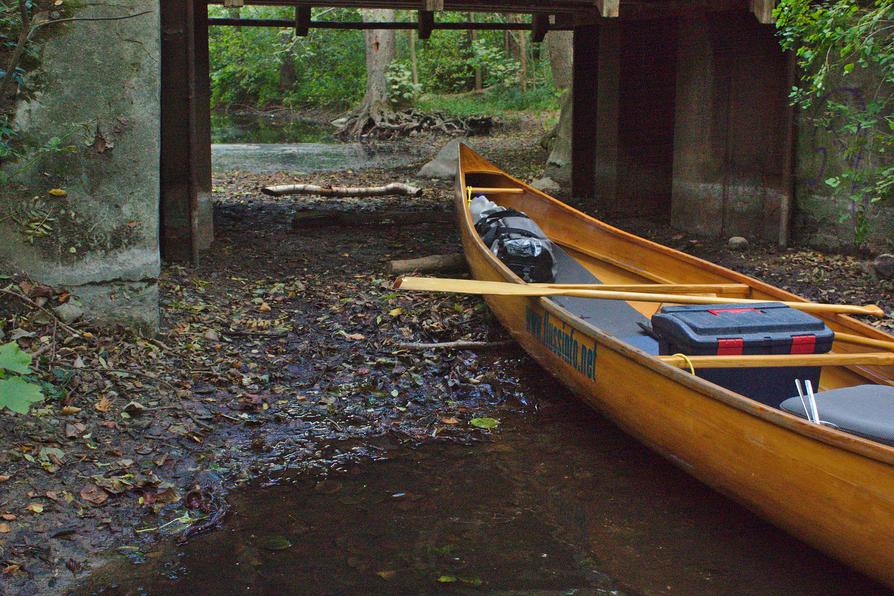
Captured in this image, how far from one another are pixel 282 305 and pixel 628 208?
6318 millimetres

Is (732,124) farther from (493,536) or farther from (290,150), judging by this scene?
(290,150)

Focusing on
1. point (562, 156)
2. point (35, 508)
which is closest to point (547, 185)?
point (562, 156)

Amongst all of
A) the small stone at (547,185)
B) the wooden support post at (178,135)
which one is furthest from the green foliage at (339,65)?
the wooden support post at (178,135)

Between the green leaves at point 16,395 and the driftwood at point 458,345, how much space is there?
3.63 meters

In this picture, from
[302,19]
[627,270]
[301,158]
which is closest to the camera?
[627,270]

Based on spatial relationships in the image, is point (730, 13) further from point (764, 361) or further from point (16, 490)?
point (16, 490)

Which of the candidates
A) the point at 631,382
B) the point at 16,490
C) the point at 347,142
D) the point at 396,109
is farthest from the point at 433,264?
the point at 396,109

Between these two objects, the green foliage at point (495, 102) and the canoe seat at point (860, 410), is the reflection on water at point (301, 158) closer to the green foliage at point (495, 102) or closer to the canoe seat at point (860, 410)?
the green foliage at point (495, 102)

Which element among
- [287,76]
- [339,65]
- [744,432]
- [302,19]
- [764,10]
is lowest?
[744,432]

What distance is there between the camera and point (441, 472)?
508 cm

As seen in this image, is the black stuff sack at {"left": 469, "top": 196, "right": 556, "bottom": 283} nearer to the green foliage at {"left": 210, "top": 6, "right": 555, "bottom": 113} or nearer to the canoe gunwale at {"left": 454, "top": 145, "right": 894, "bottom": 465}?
the canoe gunwale at {"left": 454, "top": 145, "right": 894, "bottom": 465}

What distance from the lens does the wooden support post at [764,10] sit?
29.5 ft

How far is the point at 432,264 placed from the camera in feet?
29.0

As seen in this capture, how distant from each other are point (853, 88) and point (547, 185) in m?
6.07
